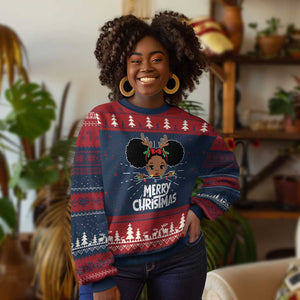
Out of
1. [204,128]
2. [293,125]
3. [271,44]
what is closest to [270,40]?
[271,44]

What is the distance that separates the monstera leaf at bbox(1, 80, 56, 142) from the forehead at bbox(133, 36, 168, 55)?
4.06 ft

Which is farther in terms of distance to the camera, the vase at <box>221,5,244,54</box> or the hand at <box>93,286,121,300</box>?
the vase at <box>221,5,244,54</box>

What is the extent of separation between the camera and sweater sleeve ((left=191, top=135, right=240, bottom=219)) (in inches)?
25.8

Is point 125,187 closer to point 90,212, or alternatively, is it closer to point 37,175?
point 90,212

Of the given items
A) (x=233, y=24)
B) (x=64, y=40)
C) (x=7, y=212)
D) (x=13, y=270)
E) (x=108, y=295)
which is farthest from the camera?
(x=64, y=40)

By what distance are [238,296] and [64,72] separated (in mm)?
1510

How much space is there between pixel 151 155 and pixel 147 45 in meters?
0.16

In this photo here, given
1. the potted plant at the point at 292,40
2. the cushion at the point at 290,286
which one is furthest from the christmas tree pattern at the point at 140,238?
the potted plant at the point at 292,40

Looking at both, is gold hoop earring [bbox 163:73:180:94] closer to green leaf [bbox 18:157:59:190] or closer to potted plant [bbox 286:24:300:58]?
green leaf [bbox 18:157:59:190]

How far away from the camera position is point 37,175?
1.80 m

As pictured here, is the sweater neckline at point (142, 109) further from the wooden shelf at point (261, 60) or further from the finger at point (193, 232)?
the wooden shelf at point (261, 60)

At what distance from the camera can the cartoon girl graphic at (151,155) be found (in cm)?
59

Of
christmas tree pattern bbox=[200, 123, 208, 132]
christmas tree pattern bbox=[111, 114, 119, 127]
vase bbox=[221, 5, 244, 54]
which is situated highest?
vase bbox=[221, 5, 244, 54]

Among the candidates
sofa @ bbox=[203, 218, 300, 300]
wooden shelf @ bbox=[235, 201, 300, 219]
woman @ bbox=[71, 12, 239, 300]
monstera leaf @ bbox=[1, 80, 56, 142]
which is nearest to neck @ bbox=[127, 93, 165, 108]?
woman @ bbox=[71, 12, 239, 300]
